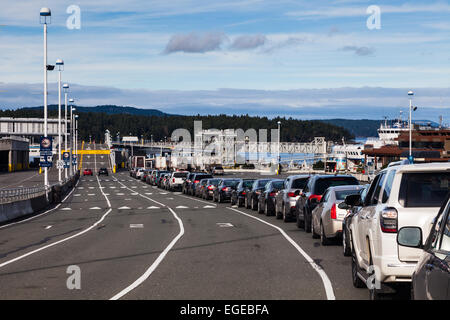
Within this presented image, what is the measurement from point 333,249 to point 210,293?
735 centimetres

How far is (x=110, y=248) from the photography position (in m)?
18.6

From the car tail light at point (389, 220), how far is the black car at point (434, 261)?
2469mm

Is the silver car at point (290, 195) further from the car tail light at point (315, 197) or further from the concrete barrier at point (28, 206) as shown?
the concrete barrier at point (28, 206)

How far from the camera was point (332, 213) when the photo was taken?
58.3 feet

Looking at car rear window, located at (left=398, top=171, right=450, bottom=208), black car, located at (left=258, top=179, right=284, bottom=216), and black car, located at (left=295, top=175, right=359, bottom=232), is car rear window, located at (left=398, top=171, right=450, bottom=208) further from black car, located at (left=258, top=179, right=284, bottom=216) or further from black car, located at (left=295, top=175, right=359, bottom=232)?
black car, located at (left=258, top=179, right=284, bottom=216)

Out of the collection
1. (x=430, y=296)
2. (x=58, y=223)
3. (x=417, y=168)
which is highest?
(x=417, y=168)

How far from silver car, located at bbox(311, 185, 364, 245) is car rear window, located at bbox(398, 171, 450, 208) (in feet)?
25.0

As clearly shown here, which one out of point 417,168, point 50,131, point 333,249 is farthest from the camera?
point 50,131

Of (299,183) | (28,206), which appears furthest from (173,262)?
(28,206)

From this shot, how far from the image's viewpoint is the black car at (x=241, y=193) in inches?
1518

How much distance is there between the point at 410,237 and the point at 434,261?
1.95 ft

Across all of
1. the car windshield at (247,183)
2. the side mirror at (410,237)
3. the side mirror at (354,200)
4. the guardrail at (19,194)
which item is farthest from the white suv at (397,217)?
the car windshield at (247,183)

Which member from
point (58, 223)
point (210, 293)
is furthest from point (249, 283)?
point (58, 223)
